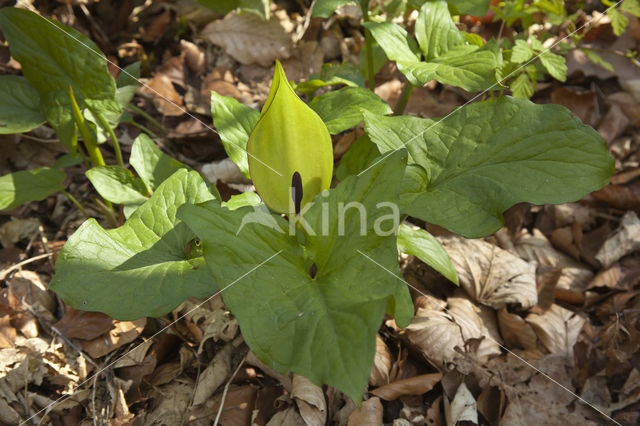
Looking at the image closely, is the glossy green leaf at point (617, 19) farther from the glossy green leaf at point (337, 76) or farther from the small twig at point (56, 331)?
the small twig at point (56, 331)

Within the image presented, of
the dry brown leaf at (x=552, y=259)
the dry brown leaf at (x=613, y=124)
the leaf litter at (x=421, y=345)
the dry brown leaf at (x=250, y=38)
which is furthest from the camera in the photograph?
the dry brown leaf at (x=250, y=38)

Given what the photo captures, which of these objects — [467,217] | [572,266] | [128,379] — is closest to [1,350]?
[128,379]

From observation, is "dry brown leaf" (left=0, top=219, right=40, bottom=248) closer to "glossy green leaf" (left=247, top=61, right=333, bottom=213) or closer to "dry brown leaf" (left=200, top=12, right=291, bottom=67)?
"glossy green leaf" (left=247, top=61, right=333, bottom=213)

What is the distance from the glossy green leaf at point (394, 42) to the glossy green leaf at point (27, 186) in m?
1.17

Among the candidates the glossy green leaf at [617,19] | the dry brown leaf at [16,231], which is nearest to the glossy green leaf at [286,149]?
the dry brown leaf at [16,231]

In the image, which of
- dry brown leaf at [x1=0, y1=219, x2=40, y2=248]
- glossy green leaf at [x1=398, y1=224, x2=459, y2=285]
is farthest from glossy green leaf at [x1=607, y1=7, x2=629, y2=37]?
dry brown leaf at [x1=0, y1=219, x2=40, y2=248]

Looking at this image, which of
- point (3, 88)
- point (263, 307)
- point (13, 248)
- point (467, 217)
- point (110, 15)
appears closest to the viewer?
point (263, 307)

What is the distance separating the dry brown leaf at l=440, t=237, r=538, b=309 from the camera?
1629mm

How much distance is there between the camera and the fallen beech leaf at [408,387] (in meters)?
1.34

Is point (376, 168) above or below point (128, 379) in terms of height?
above

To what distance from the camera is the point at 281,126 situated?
1.10m

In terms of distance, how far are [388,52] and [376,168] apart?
0.56 meters

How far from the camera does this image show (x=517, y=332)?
5.14ft

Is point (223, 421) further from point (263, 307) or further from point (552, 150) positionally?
point (552, 150)
